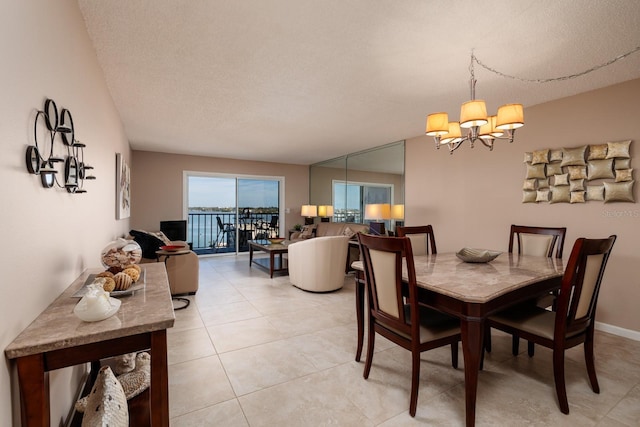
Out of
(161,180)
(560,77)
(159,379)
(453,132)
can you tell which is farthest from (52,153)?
(161,180)

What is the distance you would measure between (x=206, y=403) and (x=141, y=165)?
591 centimetres

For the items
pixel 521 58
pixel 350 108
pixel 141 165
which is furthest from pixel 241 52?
pixel 141 165

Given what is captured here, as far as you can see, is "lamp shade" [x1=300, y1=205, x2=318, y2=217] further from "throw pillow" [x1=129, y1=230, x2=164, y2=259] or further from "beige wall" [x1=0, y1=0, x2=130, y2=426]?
"beige wall" [x1=0, y1=0, x2=130, y2=426]

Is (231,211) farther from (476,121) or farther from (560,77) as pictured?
(560,77)

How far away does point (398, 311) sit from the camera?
71.4 inches

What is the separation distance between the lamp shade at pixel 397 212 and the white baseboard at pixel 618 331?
2680 millimetres

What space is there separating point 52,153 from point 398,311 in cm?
197

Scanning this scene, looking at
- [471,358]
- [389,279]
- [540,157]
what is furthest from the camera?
[540,157]

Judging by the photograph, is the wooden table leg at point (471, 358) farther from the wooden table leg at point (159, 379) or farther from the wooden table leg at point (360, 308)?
the wooden table leg at point (159, 379)

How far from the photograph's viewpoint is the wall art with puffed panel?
9.31 ft

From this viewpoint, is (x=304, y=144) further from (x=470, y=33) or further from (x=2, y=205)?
(x=2, y=205)

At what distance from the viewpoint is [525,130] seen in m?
3.61

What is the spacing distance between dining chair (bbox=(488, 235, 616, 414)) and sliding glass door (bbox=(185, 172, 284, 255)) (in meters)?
6.42

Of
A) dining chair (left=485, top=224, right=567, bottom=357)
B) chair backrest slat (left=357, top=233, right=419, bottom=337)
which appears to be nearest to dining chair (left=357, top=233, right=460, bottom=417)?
chair backrest slat (left=357, top=233, right=419, bottom=337)
